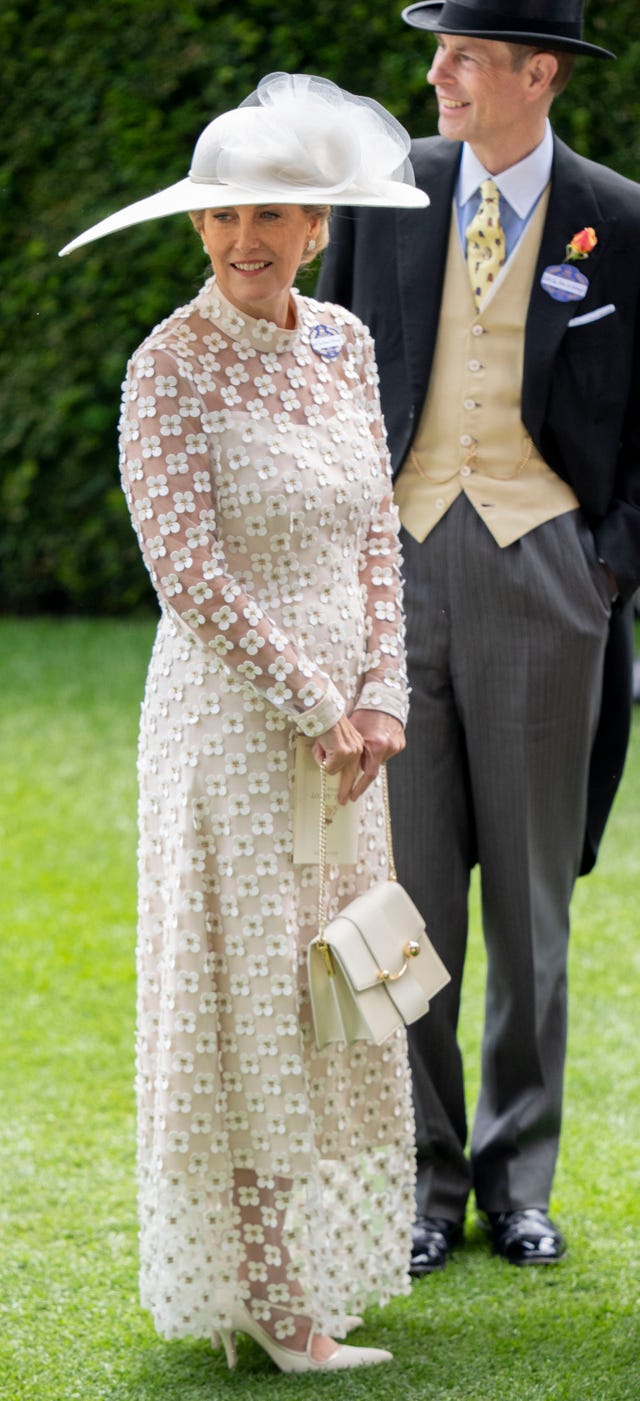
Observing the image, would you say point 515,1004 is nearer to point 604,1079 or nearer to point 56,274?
point 604,1079

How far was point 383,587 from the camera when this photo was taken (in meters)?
2.99

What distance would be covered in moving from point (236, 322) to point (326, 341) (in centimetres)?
18

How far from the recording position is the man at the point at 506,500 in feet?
10.6

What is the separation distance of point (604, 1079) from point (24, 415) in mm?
6266

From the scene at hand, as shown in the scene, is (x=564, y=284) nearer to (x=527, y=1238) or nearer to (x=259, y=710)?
(x=259, y=710)

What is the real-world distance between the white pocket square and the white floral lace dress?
1.54 ft

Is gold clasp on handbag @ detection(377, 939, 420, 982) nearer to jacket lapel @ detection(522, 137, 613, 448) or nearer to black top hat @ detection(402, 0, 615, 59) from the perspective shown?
jacket lapel @ detection(522, 137, 613, 448)

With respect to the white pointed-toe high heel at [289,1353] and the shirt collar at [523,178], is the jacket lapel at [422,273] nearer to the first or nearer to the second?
the shirt collar at [523,178]

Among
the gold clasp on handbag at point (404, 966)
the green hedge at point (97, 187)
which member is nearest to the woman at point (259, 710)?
the gold clasp on handbag at point (404, 966)

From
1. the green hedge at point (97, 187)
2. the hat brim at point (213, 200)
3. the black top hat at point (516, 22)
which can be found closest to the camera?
the hat brim at point (213, 200)

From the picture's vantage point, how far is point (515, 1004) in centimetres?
345

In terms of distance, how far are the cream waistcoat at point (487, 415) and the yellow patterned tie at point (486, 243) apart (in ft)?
0.06

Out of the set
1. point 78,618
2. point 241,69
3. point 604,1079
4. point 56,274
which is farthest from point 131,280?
point 604,1079

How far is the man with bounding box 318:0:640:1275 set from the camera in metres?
3.25
